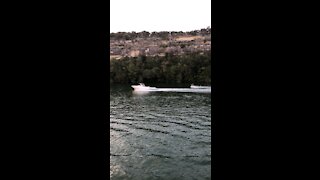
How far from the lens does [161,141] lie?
2128cm

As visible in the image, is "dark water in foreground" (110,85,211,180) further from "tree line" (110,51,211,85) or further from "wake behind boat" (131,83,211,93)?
"tree line" (110,51,211,85)

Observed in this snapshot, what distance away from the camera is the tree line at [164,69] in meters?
60.3

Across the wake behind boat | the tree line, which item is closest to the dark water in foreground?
the wake behind boat

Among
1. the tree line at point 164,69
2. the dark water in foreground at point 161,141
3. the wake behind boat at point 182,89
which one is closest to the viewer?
the dark water in foreground at point 161,141

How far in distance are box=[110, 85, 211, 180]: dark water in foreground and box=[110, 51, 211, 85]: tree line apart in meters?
24.9

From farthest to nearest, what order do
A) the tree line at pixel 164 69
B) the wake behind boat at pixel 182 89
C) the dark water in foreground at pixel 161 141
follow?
the tree line at pixel 164 69
the wake behind boat at pixel 182 89
the dark water in foreground at pixel 161 141

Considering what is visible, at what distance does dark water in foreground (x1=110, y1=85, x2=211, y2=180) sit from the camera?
51.9ft

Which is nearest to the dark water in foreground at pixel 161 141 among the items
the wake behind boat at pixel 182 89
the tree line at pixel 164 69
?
the wake behind boat at pixel 182 89

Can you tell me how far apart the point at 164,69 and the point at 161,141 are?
42.9m

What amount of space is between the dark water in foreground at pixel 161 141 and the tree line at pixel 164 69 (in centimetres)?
2490

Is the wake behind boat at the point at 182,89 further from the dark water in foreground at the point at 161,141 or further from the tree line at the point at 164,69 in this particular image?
the dark water in foreground at the point at 161,141

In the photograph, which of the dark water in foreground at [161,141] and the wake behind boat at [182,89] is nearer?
the dark water in foreground at [161,141]

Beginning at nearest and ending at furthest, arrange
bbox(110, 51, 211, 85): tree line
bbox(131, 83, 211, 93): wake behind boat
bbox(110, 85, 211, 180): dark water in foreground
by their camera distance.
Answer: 1. bbox(110, 85, 211, 180): dark water in foreground
2. bbox(131, 83, 211, 93): wake behind boat
3. bbox(110, 51, 211, 85): tree line
